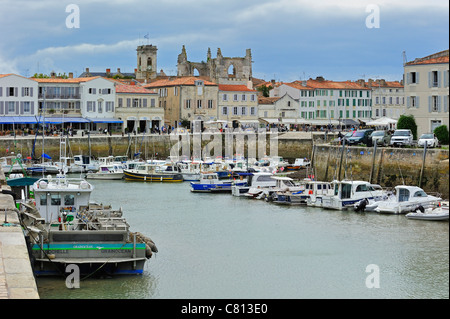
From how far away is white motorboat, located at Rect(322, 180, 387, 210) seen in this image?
119ft

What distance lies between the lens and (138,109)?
74.8m

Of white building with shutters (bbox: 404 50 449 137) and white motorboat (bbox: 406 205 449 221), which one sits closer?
white motorboat (bbox: 406 205 449 221)

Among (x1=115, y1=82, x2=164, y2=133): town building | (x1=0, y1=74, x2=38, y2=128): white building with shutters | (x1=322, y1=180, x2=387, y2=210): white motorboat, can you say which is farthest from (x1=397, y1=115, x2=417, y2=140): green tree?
(x1=0, y1=74, x2=38, y2=128): white building with shutters

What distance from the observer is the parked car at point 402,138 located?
4172 centimetres

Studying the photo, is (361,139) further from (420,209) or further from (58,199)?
(58,199)

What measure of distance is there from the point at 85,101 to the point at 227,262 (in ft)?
168

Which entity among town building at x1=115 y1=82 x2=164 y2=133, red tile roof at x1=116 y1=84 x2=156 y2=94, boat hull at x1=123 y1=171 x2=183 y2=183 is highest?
red tile roof at x1=116 y1=84 x2=156 y2=94

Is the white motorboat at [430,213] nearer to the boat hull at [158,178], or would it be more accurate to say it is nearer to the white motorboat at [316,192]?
the white motorboat at [316,192]

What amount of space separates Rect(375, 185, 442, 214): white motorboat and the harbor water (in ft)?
2.08

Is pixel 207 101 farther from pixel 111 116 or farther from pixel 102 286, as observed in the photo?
pixel 102 286

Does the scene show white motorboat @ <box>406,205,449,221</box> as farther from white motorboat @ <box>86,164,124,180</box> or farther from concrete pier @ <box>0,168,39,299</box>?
white motorboat @ <box>86,164,124,180</box>

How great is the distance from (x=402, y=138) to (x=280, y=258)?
20.4 metres

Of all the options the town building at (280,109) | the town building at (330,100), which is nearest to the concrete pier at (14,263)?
the town building at (280,109)
